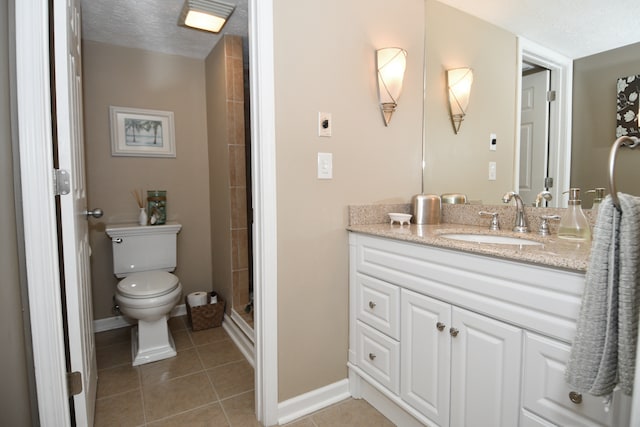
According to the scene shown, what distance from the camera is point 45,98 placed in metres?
1.11

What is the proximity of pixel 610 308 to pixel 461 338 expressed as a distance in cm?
58

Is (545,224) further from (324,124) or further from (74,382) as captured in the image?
(74,382)

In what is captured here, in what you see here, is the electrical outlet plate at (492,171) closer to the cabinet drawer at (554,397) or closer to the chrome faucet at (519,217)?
the chrome faucet at (519,217)

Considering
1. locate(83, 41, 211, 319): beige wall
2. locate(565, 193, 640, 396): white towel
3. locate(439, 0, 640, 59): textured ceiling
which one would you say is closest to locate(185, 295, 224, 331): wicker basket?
locate(83, 41, 211, 319): beige wall

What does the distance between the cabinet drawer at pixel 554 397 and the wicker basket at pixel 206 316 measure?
2.20m

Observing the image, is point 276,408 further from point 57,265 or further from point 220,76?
point 220,76

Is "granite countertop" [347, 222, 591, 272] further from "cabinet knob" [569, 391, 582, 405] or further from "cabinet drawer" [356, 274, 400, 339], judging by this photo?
"cabinet knob" [569, 391, 582, 405]

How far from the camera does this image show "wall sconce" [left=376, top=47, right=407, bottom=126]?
1.72 m

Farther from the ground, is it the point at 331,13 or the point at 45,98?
the point at 331,13

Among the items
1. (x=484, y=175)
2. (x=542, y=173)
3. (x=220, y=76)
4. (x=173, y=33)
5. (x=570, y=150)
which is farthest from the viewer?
(x=220, y=76)

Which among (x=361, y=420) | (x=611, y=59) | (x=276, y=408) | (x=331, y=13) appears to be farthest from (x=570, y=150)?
(x=276, y=408)

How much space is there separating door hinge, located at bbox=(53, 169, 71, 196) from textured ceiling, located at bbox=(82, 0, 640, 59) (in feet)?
4.63

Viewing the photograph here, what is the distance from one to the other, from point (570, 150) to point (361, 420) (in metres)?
1.52

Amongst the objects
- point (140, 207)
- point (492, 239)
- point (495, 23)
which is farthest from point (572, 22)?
point (140, 207)
